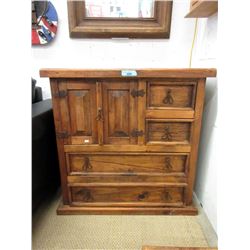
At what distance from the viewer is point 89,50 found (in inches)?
54.2

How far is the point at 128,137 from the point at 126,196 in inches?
15.4

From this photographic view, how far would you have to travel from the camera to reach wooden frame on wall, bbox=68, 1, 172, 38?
127 cm

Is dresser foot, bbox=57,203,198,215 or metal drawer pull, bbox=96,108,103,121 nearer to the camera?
metal drawer pull, bbox=96,108,103,121

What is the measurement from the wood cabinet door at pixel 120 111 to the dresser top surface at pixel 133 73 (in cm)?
5

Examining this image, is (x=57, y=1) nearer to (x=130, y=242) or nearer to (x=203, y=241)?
(x=130, y=242)

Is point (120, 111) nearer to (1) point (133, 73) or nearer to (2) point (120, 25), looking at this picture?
(1) point (133, 73)

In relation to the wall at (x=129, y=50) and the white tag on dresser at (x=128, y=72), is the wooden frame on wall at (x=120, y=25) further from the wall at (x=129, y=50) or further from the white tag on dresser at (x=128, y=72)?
the white tag on dresser at (x=128, y=72)

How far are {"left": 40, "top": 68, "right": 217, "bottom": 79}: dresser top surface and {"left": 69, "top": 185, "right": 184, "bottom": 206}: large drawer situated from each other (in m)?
0.65

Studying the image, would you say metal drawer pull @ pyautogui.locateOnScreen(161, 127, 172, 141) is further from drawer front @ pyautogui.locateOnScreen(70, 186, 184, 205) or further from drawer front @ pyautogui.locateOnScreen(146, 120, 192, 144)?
drawer front @ pyautogui.locateOnScreen(70, 186, 184, 205)

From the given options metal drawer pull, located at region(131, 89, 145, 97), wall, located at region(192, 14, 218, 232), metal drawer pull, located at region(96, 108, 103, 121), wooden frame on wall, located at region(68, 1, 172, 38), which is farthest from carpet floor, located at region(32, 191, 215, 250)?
wooden frame on wall, located at region(68, 1, 172, 38)

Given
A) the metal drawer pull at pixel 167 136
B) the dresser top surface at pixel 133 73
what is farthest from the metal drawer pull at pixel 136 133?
the dresser top surface at pixel 133 73

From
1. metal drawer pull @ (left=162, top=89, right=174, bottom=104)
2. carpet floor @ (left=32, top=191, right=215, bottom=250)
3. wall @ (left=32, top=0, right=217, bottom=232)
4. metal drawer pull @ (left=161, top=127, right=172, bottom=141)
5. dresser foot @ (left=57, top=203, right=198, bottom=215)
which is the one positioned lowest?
carpet floor @ (left=32, top=191, right=215, bottom=250)
